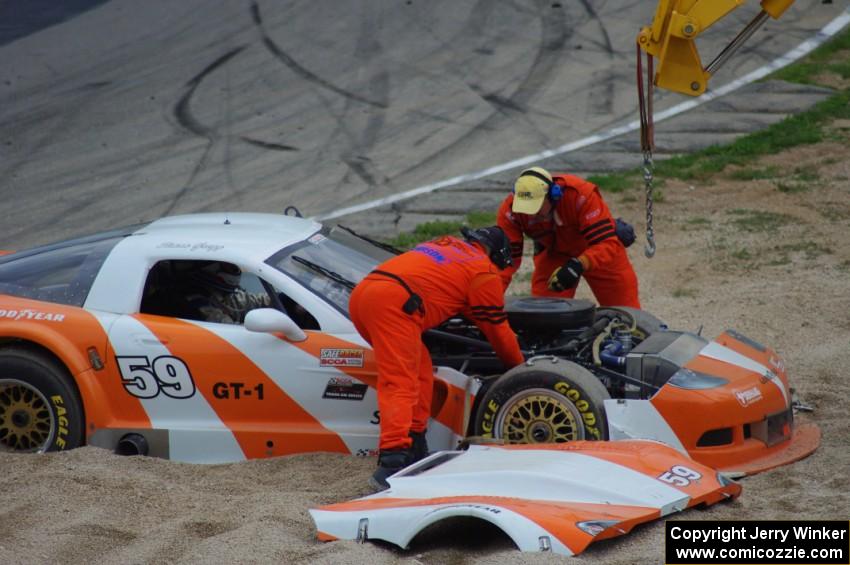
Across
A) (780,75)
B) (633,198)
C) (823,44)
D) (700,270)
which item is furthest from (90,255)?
(823,44)

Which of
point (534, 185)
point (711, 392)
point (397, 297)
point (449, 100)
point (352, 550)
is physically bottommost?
point (352, 550)

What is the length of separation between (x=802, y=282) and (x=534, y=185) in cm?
353

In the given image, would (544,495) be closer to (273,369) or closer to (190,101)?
(273,369)

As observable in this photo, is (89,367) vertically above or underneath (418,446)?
above

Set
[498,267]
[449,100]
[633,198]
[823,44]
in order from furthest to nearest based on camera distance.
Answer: [823,44]
[449,100]
[633,198]
[498,267]

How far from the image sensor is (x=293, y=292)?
7.09 m

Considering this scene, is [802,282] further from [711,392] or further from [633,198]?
[711,392]

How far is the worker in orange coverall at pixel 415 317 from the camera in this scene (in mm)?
6449

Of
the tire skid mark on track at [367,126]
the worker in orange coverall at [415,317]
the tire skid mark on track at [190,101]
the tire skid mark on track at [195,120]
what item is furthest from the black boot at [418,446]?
the tire skid mark on track at [190,101]

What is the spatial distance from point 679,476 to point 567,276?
7.85ft

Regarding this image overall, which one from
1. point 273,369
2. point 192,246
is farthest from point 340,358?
point 192,246

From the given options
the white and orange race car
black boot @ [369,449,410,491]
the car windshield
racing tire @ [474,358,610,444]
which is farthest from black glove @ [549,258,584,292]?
black boot @ [369,449,410,491]

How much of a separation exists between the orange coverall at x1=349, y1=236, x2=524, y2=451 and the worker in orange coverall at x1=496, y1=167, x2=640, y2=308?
1.28 m

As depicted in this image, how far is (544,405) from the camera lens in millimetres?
6609
